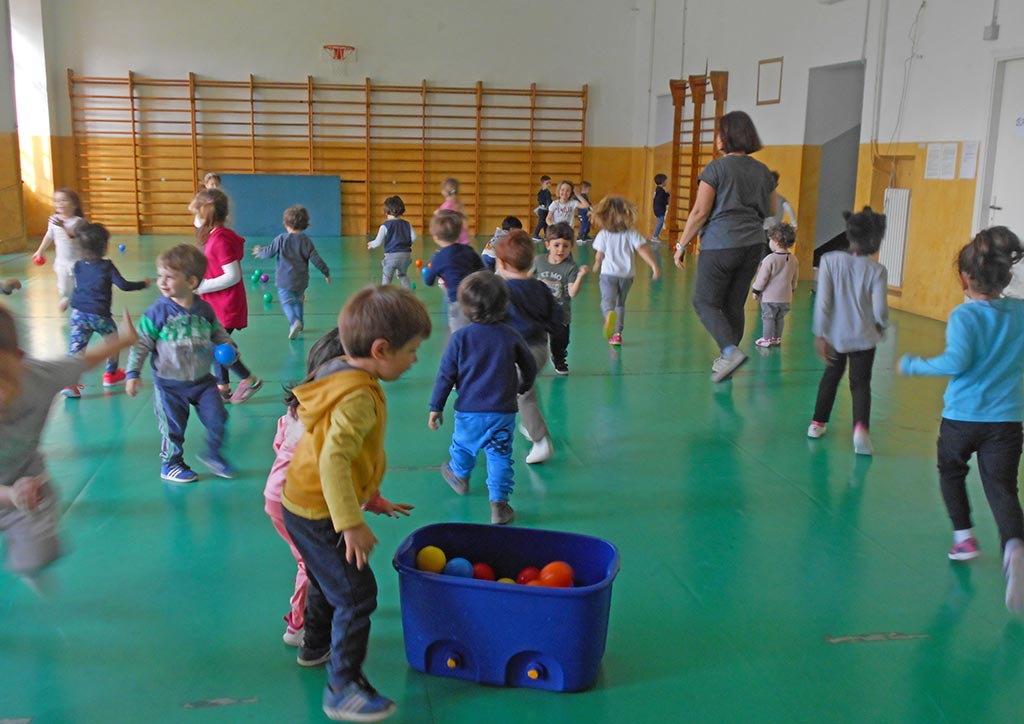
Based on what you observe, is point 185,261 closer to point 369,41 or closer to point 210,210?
point 210,210

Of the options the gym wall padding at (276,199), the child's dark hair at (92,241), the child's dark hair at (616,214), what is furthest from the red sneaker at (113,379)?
the gym wall padding at (276,199)

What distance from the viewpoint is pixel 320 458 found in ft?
7.34

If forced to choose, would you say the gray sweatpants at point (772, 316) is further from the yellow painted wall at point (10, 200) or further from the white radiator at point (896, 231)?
the yellow painted wall at point (10, 200)

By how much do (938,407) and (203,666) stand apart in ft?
15.4

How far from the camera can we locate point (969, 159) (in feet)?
28.4

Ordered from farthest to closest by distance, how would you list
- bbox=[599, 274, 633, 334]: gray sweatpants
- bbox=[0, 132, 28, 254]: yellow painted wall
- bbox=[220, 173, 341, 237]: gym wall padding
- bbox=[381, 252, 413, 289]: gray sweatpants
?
bbox=[220, 173, 341, 237]: gym wall padding < bbox=[0, 132, 28, 254]: yellow painted wall < bbox=[381, 252, 413, 289]: gray sweatpants < bbox=[599, 274, 633, 334]: gray sweatpants

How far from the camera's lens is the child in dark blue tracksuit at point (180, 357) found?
4078 mm

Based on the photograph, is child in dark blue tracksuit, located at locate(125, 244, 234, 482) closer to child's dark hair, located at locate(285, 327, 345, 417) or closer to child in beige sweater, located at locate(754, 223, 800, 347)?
child's dark hair, located at locate(285, 327, 345, 417)

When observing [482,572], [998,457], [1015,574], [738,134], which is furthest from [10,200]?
[1015,574]

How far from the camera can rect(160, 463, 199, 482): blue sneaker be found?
13.7 feet

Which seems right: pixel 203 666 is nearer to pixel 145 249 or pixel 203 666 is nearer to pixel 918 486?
pixel 918 486

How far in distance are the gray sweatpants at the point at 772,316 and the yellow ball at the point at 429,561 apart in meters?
5.33

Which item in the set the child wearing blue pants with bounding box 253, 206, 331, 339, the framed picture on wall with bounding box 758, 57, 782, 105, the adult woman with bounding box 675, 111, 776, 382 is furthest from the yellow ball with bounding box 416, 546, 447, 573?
the framed picture on wall with bounding box 758, 57, 782, 105

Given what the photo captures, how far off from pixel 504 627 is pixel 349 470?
65 centimetres
